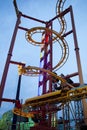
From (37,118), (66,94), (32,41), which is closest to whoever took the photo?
(66,94)

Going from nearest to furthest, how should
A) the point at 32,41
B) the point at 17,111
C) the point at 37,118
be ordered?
1. the point at 17,111
2. the point at 37,118
3. the point at 32,41

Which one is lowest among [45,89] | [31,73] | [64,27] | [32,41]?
[45,89]

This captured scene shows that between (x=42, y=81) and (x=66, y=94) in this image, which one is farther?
(x=42, y=81)

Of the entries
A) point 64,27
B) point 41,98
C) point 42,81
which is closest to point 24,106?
point 41,98

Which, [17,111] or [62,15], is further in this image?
[62,15]

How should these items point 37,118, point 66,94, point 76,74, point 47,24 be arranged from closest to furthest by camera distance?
point 66,94 → point 37,118 → point 76,74 → point 47,24

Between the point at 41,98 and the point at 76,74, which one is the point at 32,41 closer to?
the point at 76,74

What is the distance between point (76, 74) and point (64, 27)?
754 centimetres

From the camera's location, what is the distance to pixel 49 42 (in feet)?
78.5

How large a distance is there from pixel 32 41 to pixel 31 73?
166 inches

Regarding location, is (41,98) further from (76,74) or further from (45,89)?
(45,89)

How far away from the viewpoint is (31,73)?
21.4 meters

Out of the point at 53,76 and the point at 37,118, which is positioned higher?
the point at 53,76

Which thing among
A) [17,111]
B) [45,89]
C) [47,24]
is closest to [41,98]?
[17,111]
